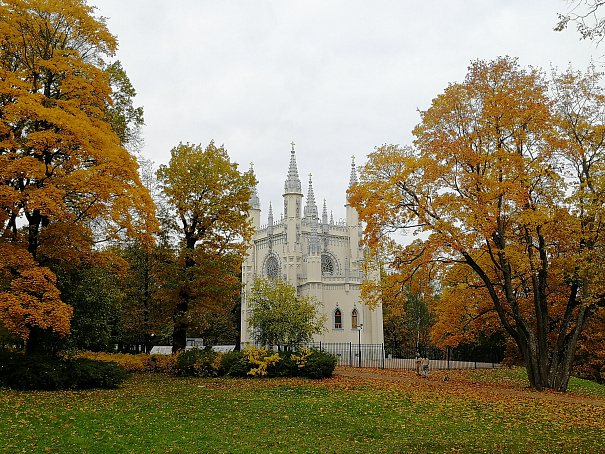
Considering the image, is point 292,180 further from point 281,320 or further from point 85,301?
point 85,301

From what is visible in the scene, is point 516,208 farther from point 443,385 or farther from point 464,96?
point 443,385

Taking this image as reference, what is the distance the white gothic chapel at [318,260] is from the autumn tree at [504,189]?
24.9 meters

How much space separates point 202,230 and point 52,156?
8.29 meters

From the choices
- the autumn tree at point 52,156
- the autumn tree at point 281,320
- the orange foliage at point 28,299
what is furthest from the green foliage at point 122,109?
the autumn tree at point 281,320

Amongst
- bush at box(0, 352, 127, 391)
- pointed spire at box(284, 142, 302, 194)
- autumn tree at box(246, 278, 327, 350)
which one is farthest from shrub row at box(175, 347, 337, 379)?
pointed spire at box(284, 142, 302, 194)

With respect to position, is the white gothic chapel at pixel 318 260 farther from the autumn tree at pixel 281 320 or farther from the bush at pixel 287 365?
the bush at pixel 287 365

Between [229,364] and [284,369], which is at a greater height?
[229,364]

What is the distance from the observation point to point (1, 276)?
1484cm

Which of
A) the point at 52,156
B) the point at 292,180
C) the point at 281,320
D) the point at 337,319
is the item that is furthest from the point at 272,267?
the point at 52,156

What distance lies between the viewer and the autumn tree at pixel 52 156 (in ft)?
45.2

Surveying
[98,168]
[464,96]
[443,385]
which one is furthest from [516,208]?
[98,168]

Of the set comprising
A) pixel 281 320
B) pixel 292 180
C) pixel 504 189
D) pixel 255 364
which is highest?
pixel 292 180

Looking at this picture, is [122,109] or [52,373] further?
[122,109]

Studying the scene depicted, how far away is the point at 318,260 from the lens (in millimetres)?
45219
